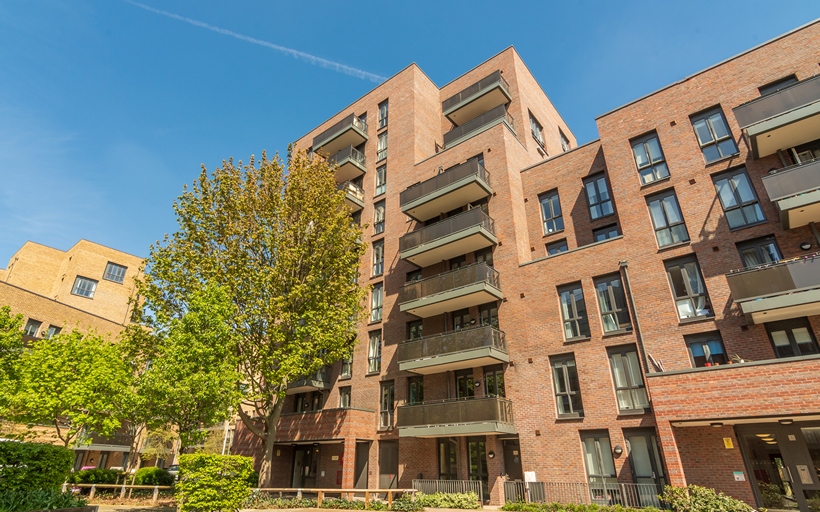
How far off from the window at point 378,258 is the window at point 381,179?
12.8ft

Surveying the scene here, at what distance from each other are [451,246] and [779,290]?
13351 millimetres

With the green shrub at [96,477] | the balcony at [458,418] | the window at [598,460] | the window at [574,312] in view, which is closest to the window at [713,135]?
the window at [574,312]

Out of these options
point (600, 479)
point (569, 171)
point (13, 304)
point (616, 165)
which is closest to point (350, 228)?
point (569, 171)

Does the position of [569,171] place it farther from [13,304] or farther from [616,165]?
[13,304]

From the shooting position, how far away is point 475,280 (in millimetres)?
20938

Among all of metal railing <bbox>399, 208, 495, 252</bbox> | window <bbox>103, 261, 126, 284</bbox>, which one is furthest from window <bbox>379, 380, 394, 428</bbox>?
window <bbox>103, 261, 126, 284</bbox>

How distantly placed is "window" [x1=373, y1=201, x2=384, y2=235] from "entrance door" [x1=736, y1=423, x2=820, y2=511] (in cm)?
2081

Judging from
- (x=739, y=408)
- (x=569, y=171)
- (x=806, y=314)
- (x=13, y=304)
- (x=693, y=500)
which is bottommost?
(x=693, y=500)

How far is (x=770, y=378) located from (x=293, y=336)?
1801 centimetres

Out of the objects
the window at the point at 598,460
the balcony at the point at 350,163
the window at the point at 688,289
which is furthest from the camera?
the balcony at the point at 350,163

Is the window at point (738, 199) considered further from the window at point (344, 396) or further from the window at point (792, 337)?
the window at point (344, 396)

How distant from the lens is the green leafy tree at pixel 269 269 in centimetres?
1959

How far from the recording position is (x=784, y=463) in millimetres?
13445

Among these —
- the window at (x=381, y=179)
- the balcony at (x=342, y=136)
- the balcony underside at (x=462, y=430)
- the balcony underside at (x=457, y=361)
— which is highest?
the balcony at (x=342, y=136)
